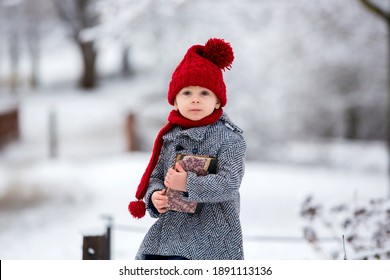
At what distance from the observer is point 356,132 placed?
55.0 feet

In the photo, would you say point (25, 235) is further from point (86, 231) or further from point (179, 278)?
point (179, 278)

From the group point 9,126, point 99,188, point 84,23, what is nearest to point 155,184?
point 99,188

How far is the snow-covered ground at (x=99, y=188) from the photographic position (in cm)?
608

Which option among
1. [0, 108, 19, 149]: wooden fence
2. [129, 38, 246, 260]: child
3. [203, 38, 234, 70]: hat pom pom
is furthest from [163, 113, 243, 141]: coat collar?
[0, 108, 19, 149]: wooden fence

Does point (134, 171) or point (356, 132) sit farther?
point (356, 132)

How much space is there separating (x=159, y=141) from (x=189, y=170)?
24 centimetres

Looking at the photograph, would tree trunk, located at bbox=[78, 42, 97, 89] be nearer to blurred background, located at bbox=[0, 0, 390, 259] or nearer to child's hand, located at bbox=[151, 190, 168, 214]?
blurred background, located at bbox=[0, 0, 390, 259]

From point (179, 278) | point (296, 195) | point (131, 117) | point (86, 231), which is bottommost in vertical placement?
point (179, 278)

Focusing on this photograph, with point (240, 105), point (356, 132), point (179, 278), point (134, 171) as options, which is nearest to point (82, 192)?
point (134, 171)

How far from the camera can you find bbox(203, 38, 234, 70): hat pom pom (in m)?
2.62

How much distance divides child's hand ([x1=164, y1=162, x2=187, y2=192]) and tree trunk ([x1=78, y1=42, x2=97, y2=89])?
13.1 m

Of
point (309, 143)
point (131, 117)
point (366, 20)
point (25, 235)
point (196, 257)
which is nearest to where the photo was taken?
point (196, 257)

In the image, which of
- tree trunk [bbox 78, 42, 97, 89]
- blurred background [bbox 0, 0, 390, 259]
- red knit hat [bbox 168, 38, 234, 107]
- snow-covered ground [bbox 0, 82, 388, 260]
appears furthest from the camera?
tree trunk [bbox 78, 42, 97, 89]

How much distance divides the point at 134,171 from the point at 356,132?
28.3 feet
